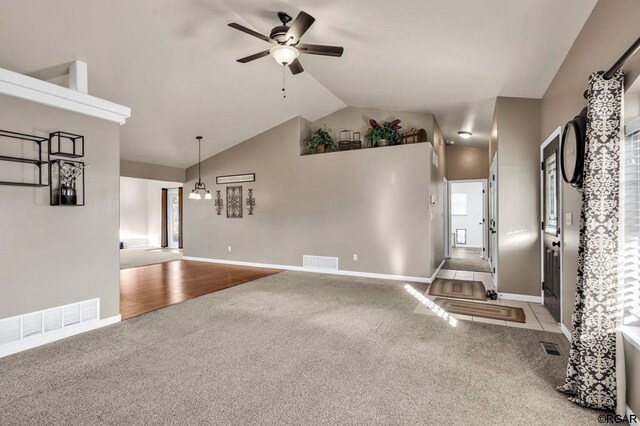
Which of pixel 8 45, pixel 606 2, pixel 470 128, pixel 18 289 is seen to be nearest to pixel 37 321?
pixel 18 289

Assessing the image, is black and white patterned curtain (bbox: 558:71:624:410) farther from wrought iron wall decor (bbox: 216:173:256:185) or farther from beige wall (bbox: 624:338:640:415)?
wrought iron wall decor (bbox: 216:173:256:185)

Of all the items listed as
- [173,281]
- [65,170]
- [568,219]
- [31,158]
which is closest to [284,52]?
[65,170]

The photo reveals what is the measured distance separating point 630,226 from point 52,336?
16.1 feet

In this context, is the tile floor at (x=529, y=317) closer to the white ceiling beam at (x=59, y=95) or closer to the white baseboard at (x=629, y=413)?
the white baseboard at (x=629, y=413)

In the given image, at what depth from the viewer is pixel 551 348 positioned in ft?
9.50

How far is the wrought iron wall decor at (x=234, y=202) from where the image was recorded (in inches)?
299

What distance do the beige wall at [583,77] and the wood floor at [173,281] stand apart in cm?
464

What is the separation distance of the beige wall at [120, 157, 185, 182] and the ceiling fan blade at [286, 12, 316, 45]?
568 centimetres

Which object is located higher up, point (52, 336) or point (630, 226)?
point (630, 226)

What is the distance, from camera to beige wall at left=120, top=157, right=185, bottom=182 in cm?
709

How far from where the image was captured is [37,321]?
3.04m

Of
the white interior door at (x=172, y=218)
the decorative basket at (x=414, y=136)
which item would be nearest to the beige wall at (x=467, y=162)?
the decorative basket at (x=414, y=136)

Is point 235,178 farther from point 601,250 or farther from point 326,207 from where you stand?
point 601,250

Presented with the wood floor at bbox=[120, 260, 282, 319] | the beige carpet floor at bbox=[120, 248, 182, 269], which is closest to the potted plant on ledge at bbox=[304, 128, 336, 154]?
the wood floor at bbox=[120, 260, 282, 319]
